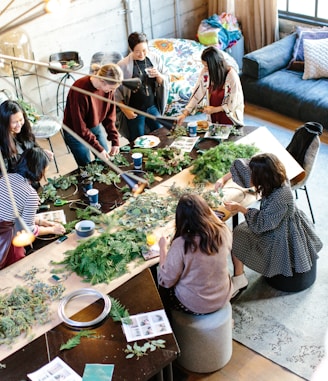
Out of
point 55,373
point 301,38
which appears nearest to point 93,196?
point 55,373

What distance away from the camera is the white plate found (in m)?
4.64

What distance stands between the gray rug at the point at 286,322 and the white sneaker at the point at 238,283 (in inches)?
2.9

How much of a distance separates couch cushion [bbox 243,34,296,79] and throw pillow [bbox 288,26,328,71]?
80 millimetres

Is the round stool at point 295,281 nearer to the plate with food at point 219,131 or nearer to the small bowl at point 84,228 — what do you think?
the plate with food at point 219,131

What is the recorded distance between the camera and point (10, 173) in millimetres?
3650

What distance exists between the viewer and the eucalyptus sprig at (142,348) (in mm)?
2867

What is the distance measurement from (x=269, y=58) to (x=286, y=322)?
11.7ft

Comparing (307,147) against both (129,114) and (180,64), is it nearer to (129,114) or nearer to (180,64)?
(129,114)

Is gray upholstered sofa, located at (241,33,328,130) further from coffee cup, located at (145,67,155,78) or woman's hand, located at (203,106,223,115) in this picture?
coffee cup, located at (145,67,155,78)

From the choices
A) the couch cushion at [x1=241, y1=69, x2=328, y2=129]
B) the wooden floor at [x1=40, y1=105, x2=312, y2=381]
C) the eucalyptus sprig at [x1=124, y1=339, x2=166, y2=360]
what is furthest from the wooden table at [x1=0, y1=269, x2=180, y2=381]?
the couch cushion at [x1=241, y1=69, x2=328, y2=129]

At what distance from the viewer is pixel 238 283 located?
161 inches

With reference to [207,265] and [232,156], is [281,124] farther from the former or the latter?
[207,265]

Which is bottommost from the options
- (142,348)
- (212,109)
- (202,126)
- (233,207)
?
(142,348)

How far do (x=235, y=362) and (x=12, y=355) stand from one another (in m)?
1.45
